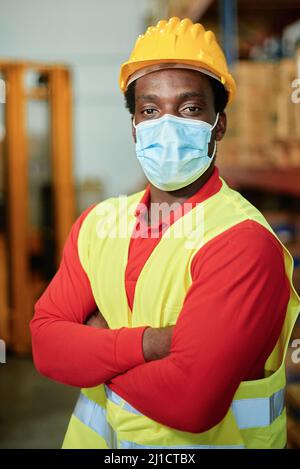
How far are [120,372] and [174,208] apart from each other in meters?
0.36

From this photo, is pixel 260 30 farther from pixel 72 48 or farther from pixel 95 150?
pixel 95 150

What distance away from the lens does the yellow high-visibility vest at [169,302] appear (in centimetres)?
115

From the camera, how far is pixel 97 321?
1.24 metres

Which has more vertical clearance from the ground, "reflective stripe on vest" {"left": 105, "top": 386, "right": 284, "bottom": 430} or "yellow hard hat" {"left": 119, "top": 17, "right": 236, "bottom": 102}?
"yellow hard hat" {"left": 119, "top": 17, "right": 236, "bottom": 102}

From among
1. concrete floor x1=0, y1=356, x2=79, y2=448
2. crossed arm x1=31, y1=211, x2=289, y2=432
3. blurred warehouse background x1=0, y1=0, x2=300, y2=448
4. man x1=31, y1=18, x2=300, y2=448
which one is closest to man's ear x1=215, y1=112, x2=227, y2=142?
man x1=31, y1=18, x2=300, y2=448

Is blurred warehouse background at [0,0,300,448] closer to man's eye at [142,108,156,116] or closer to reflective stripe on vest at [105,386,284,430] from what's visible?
man's eye at [142,108,156,116]

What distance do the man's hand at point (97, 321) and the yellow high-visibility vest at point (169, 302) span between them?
0.04 ft

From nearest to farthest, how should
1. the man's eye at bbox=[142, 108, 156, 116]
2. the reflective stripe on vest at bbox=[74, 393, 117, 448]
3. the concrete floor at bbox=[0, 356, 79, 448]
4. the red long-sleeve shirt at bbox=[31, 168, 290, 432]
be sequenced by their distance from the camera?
the red long-sleeve shirt at bbox=[31, 168, 290, 432], the man's eye at bbox=[142, 108, 156, 116], the reflective stripe on vest at bbox=[74, 393, 117, 448], the concrete floor at bbox=[0, 356, 79, 448]

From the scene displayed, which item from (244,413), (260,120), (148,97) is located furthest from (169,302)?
(260,120)

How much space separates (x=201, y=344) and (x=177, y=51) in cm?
57

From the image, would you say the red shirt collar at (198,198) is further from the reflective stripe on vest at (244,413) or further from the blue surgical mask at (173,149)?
the reflective stripe on vest at (244,413)

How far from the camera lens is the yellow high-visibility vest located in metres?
1.15

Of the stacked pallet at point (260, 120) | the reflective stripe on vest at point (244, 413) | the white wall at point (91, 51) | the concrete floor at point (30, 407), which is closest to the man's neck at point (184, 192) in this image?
the white wall at point (91, 51)

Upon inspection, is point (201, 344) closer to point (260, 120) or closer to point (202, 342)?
point (202, 342)
